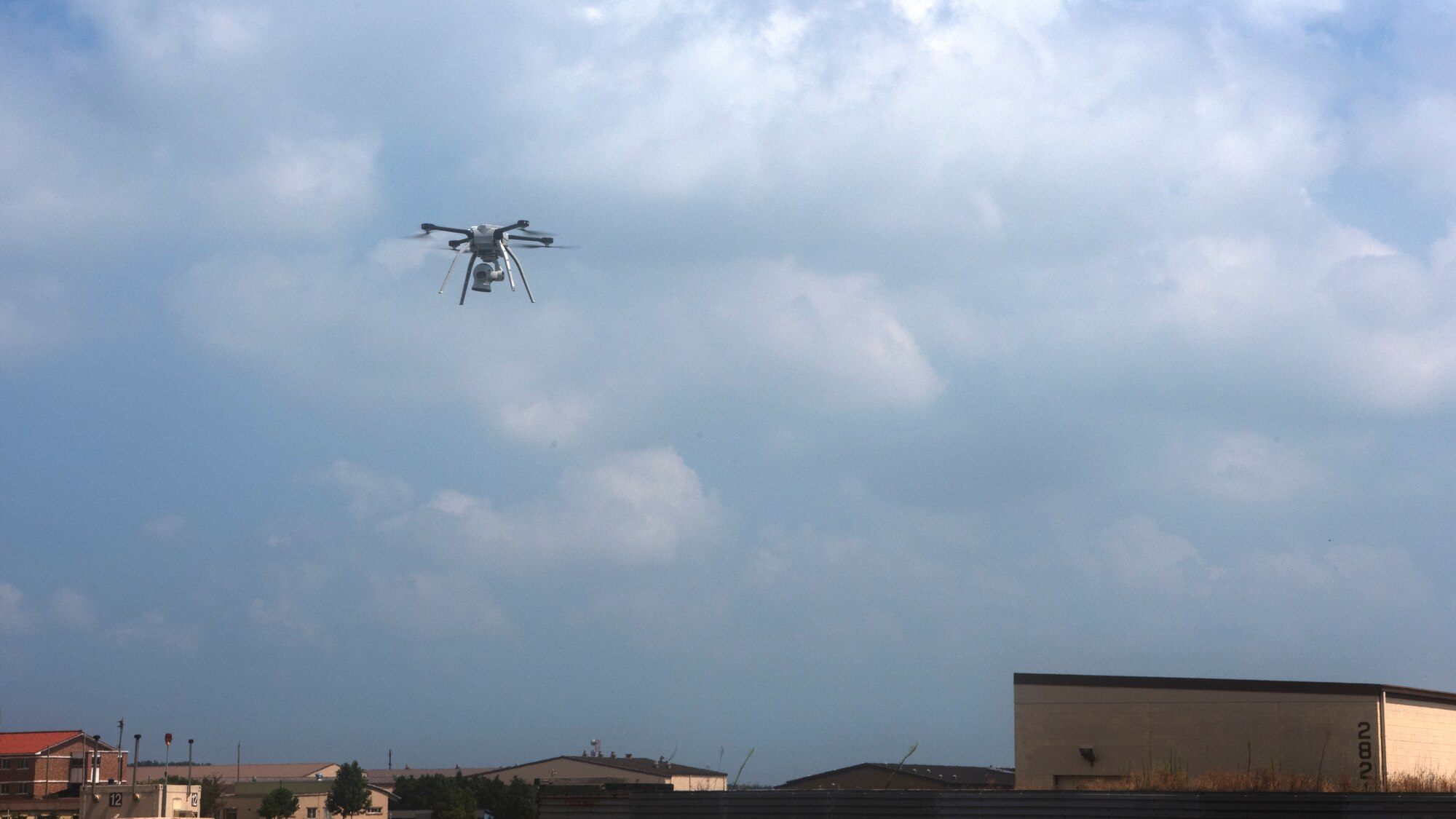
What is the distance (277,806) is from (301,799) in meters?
9.89

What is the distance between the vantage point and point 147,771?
556 feet

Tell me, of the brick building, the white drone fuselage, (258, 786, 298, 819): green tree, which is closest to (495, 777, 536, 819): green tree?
(258, 786, 298, 819): green tree

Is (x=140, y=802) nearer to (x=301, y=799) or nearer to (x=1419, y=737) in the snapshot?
(x=1419, y=737)

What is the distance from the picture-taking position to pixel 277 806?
114250mm

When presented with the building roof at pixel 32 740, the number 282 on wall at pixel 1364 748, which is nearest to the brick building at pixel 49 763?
the building roof at pixel 32 740

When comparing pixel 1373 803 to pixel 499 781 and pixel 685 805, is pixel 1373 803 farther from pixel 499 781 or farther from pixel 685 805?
pixel 499 781

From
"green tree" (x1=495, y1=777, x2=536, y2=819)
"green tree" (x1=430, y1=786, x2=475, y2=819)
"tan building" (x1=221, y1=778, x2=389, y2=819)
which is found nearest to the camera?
"tan building" (x1=221, y1=778, x2=389, y2=819)

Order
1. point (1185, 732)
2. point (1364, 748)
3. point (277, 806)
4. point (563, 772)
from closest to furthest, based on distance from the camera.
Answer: point (1364, 748)
point (1185, 732)
point (277, 806)
point (563, 772)

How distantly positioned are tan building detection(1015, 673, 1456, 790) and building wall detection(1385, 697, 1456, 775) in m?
0.04

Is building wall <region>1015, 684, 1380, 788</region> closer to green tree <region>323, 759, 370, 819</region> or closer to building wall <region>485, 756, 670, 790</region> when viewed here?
green tree <region>323, 759, 370, 819</region>

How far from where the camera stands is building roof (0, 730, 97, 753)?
12694 centimetres

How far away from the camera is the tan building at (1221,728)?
129ft

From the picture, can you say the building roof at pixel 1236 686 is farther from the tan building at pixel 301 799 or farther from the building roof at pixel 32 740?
the building roof at pixel 32 740

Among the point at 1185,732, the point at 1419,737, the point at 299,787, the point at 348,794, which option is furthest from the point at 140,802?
the point at 299,787
